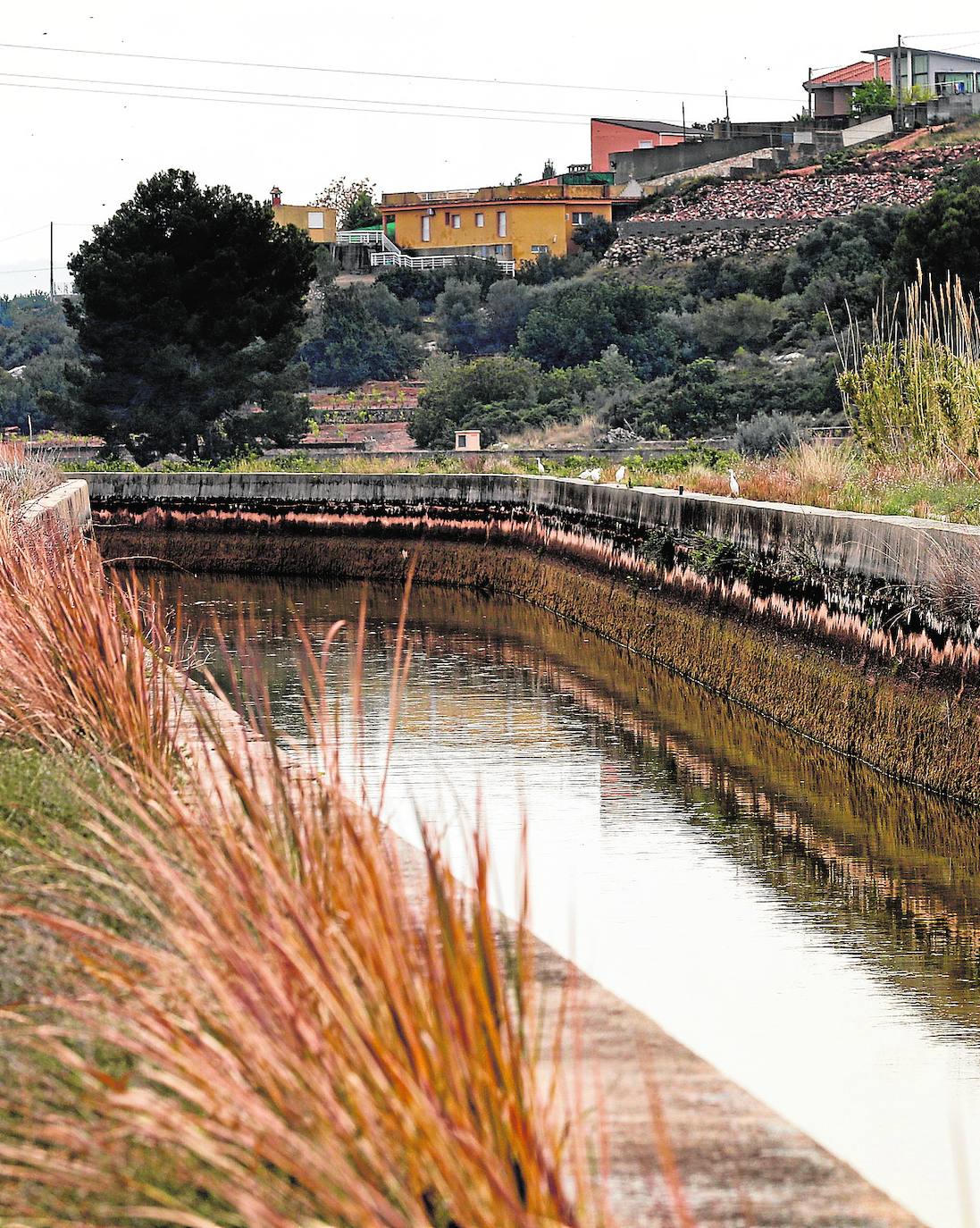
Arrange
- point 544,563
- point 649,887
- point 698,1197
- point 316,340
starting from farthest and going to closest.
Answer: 1. point 316,340
2. point 544,563
3. point 649,887
4. point 698,1197

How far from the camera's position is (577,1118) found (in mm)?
2723

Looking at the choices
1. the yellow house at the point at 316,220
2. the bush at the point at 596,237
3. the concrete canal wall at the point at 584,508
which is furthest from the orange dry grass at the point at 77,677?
the yellow house at the point at 316,220

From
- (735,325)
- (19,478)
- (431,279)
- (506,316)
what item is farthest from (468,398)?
(431,279)

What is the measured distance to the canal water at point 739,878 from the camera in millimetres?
6508

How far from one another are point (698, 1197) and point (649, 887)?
6351 mm

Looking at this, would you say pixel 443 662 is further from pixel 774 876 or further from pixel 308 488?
pixel 308 488

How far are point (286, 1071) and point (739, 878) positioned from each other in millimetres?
7055

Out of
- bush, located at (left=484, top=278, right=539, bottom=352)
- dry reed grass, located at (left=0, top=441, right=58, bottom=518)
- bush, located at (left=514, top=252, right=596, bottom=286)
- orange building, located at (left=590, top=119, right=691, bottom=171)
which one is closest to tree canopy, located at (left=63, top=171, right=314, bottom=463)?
dry reed grass, located at (left=0, top=441, right=58, bottom=518)

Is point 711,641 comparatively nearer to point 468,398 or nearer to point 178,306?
point 178,306

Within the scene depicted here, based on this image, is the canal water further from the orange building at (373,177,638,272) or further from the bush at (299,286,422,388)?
the orange building at (373,177,638,272)

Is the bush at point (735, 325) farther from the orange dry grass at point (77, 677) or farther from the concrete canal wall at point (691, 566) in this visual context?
the orange dry grass at point (77, 677)

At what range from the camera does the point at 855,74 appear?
310 ft

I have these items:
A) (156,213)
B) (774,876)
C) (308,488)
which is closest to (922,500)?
(774,876)

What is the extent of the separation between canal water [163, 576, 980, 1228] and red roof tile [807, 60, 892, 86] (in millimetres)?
82984
